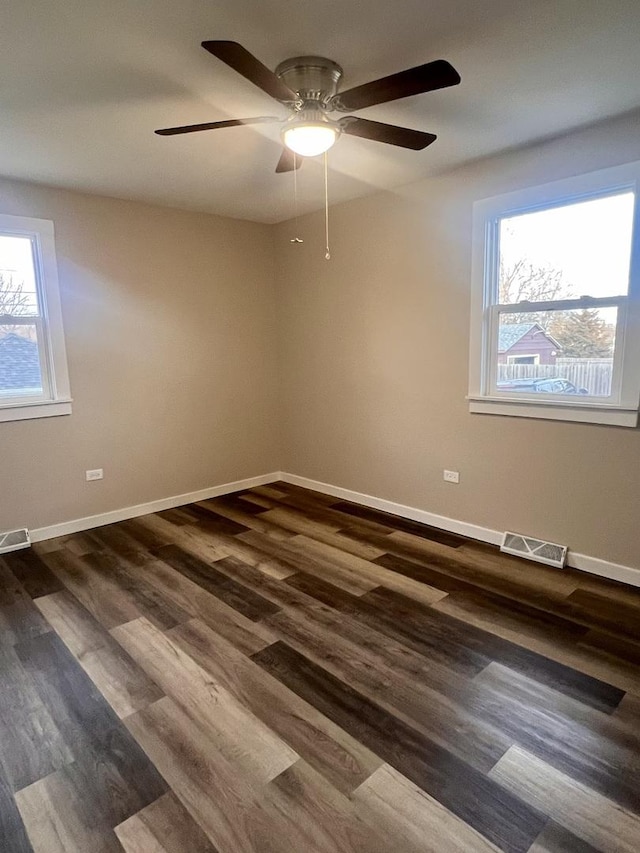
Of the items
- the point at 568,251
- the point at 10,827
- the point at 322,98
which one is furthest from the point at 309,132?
the point at 10,827

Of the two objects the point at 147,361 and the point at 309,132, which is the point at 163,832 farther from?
the point at 147,361

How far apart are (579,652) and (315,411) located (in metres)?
3.12

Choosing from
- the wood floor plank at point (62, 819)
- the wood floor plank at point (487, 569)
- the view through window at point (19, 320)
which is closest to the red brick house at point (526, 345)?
the wood floor plank at point (487, 569)

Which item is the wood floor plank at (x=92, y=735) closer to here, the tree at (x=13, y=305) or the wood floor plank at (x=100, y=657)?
the wood floor plank at (x=100, y=657)

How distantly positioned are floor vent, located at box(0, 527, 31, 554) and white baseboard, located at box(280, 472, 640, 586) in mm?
2500

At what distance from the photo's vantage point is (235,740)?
1864 mm

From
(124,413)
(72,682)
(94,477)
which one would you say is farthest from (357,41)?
(94,477)

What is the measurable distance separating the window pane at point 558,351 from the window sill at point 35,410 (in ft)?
10.9

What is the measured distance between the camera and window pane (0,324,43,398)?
143 inches

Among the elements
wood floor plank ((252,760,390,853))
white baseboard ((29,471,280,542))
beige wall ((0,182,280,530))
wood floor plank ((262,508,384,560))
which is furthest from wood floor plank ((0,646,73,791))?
wood floor plank ((262,508,384,560))

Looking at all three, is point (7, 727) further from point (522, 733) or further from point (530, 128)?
point (530, 128)

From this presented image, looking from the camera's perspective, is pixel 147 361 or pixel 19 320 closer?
pixel 19 320

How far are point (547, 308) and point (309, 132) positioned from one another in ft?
6.23

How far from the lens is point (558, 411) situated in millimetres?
3145
